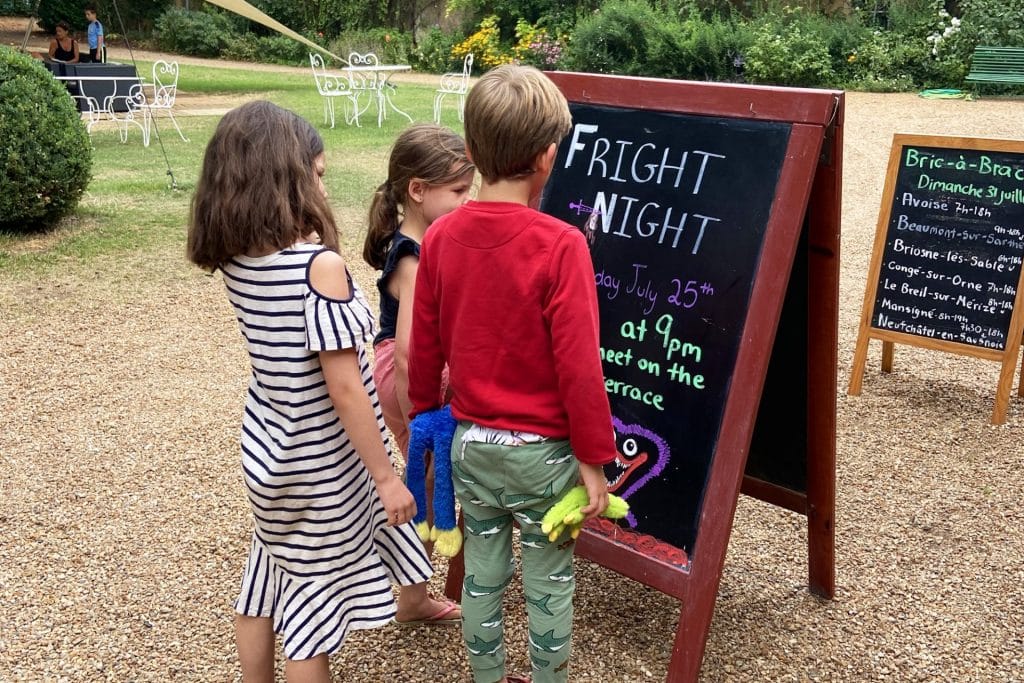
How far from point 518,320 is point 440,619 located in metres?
1.25

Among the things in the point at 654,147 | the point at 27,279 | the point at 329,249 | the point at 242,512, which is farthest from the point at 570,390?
the point at 27,279

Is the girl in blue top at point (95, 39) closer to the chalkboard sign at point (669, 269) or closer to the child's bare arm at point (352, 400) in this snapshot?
the chalkboard sign at point (669, 269)

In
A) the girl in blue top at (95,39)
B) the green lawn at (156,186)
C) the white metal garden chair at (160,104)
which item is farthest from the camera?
the girl in blue top at (95,39)

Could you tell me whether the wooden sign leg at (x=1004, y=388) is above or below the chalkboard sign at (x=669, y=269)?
below

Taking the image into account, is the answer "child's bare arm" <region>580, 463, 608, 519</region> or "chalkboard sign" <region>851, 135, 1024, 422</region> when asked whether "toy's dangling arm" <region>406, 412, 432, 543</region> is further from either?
"chalkboard sign" <region>851, 135, 1024, 422</region>

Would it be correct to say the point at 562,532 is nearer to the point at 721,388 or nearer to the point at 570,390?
the point at 570,390

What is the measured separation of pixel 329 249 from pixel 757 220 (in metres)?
1.02

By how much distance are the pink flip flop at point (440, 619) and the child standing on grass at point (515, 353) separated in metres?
0.63

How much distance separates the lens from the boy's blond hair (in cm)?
181

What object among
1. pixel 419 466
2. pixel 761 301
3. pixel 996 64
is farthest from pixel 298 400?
pixel 996 64

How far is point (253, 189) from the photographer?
190cm

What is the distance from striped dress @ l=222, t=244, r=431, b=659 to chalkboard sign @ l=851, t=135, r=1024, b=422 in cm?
329

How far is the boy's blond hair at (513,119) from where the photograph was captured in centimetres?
181

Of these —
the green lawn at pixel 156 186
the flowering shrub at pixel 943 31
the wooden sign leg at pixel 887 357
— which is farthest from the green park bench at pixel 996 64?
the wooden sign leg at pixel 887 357
